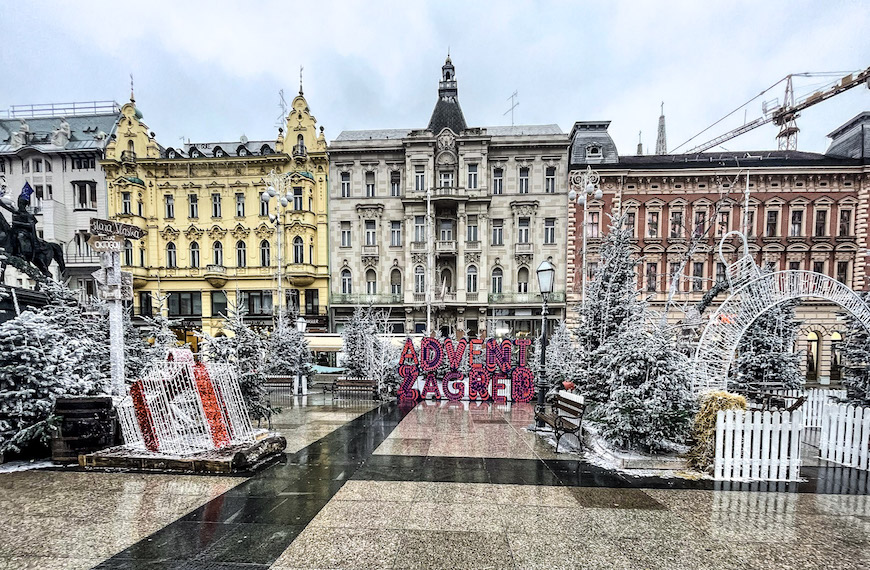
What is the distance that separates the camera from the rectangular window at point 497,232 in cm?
2927

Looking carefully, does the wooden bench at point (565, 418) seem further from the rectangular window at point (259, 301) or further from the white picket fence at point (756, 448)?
the rectangular window at point (259, 301)

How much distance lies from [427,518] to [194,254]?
32545 mm

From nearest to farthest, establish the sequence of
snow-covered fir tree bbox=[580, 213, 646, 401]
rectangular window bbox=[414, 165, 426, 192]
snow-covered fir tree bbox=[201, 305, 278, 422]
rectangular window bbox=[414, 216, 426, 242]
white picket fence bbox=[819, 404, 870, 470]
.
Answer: white picket fence bbox=[819, 404, 870, 470]
snow-covered fir tree bbox=[201, 305, 278, 422]
snow-covered fir tree bbox=[580, 213, 646, 401]
rectangular window bbox=[414, 165, 426, 192]
rectangular window bbox=[414, 216, 426, 242]

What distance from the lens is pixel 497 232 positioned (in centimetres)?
2933

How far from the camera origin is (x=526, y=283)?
29.1 m

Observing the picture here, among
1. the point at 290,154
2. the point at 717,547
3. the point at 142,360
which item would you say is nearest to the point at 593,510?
the point at 717,547

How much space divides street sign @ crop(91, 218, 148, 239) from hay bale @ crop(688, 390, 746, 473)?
37.8ft

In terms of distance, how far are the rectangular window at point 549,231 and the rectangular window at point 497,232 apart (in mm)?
3364

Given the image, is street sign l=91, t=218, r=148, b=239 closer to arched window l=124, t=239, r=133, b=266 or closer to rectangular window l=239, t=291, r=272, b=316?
rectangular window l=239, t=291, r=272, b=316

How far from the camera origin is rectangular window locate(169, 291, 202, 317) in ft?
99.0

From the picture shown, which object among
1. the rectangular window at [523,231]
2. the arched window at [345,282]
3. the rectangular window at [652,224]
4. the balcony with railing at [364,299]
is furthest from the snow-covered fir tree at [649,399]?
the arched window at [345,282]

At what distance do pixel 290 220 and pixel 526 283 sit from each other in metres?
19.3

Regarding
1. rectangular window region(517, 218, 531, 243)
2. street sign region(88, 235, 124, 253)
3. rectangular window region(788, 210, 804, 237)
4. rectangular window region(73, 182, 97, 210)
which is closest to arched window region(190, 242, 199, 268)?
rectangular window region(73, 182, 97, 210)

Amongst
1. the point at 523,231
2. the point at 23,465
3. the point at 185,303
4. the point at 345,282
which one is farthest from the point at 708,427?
the point at 185,303
